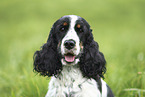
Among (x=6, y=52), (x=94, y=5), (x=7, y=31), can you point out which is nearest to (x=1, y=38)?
(x=7, y=31)

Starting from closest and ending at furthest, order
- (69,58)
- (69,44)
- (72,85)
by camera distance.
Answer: (69,44), (69,58), (72,85)

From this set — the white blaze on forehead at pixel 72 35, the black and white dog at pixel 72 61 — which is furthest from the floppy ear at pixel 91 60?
the white blaze on forehead at pixel 72 35

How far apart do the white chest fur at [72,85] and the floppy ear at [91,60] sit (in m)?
0.11

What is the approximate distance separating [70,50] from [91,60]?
0.66 meters

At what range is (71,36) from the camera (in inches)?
138

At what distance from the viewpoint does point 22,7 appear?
16.8 meters

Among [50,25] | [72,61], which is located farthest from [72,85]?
[50,25]

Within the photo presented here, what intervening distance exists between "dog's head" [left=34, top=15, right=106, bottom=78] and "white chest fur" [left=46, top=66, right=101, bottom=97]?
0.10m

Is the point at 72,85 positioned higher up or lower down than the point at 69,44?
lower down

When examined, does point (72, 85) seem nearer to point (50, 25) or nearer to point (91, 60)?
point (91, 60)

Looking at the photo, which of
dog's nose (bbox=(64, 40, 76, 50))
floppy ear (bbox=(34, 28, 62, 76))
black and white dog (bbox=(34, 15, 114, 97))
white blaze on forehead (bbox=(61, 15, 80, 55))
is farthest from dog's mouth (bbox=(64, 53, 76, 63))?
floppy ear (bbox=(34, 28, 62, 76))

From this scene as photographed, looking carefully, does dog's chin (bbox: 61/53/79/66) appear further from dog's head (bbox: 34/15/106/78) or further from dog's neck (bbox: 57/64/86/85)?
dog's neck (bbox: 57/64/86/85)


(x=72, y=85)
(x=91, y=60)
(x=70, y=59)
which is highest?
(x=70, y=59)

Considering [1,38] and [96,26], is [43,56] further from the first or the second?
[96,26]
